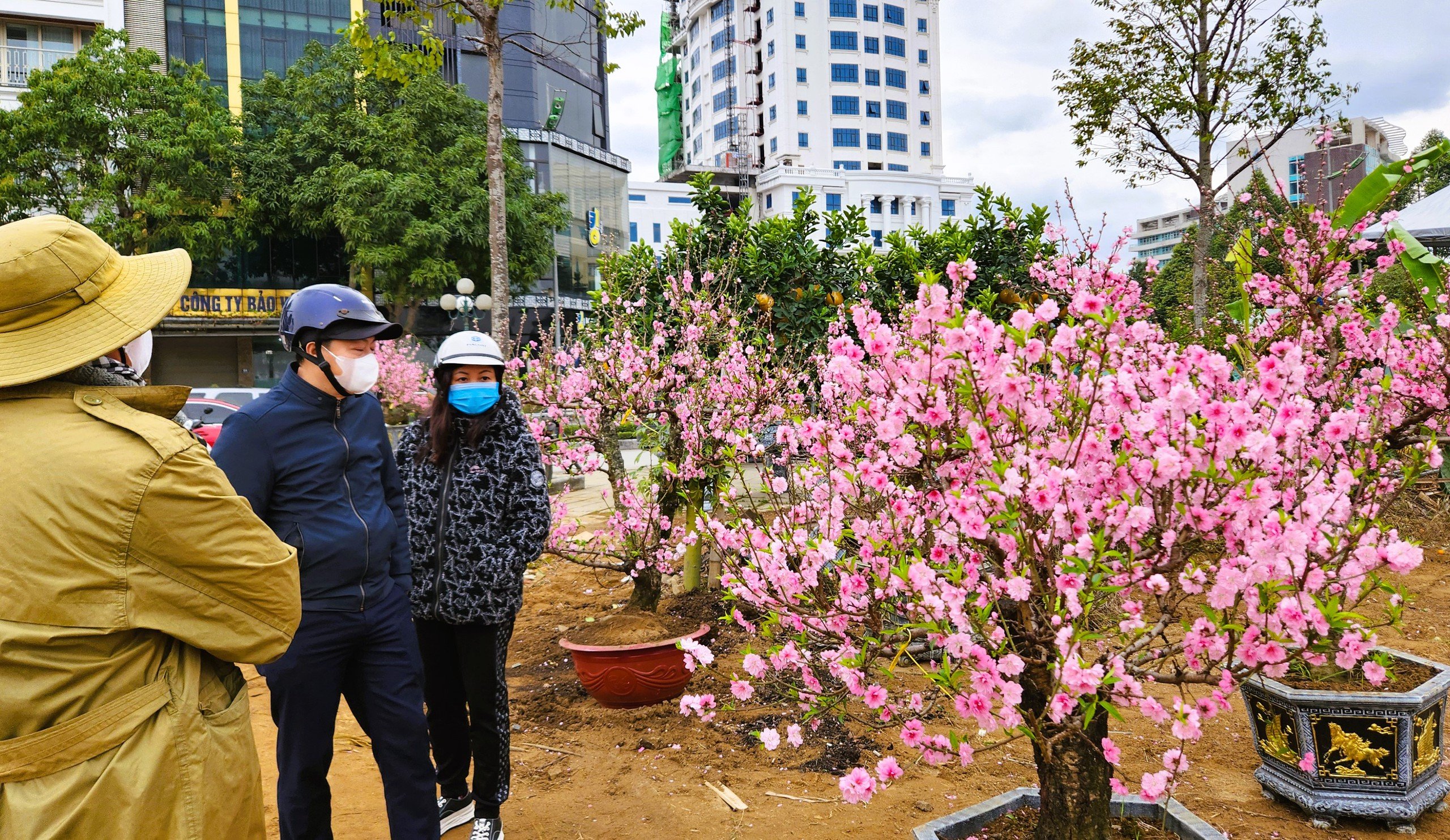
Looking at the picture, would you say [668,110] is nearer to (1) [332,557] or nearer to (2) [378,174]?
(2) [378,174]

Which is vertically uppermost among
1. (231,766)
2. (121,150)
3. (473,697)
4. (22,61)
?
(22,61)

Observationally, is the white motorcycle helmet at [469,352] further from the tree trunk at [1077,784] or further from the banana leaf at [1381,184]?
the banana leaf at [1381,184]

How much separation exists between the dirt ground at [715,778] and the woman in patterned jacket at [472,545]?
0.45 meters

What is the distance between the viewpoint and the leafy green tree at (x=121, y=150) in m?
20.6

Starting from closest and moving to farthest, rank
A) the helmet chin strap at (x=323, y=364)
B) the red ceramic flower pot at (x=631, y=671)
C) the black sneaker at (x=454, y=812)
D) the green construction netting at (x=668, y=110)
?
the helmet chin strap at (x=323, y=364) → the black sneaker at (x=454, y=812) → the red ceramic flower pot at (x=631, y=671) → the green construction netting at (x=668, y=110)

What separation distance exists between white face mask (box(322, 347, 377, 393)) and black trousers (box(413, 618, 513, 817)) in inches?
39.7

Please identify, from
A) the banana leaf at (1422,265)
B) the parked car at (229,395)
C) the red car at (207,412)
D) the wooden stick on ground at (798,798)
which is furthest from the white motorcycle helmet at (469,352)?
the parked car at (229,395)

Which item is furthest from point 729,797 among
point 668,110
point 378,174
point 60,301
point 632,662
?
point 668,110

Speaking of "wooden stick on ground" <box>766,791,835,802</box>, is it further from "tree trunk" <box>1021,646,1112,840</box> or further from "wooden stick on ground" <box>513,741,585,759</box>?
"tree trunk" <box>1021,646,1112,840</box>

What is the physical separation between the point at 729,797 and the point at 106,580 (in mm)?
2806

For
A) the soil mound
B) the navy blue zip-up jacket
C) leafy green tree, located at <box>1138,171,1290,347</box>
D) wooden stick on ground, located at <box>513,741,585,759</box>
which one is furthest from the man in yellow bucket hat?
leafy green tree, located at <box>1138,171,1290,347</box>

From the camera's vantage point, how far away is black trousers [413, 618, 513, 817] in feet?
11.1

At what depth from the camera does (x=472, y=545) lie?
133 inches

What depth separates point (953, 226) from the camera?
912 cm
